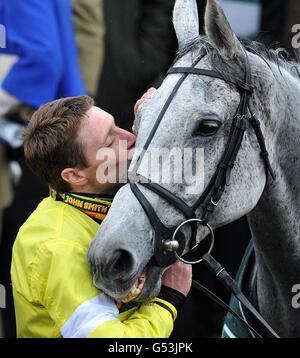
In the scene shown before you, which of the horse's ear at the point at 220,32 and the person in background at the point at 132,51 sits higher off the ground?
the horse's ear at the point at 220,32

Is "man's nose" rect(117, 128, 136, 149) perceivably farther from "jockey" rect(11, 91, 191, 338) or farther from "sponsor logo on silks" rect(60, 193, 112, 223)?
"sponsor logo on silks" rect(60, 193, 112, 223)

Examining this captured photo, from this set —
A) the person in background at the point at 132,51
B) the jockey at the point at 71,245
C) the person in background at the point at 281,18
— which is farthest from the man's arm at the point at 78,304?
the person in background at the point at 281,18

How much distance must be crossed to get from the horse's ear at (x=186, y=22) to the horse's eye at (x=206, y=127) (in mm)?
326

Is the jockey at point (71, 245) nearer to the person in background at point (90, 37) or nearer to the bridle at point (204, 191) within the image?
the bridle at point (204, 191)

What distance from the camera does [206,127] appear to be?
97.7 inches

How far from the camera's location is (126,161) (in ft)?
8.80

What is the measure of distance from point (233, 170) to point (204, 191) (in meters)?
0.12

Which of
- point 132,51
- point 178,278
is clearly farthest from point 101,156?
point 132,51

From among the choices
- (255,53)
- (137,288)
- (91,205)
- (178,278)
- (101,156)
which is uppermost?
(255,53)

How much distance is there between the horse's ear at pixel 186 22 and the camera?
8.83ft

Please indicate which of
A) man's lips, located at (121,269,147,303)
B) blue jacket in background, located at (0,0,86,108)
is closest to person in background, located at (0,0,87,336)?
blue jacket in background, located at (0,0,86,108)

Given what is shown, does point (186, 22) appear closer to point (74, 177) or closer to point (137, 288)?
point (74, 177)

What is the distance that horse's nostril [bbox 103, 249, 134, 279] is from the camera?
90.8 inches
